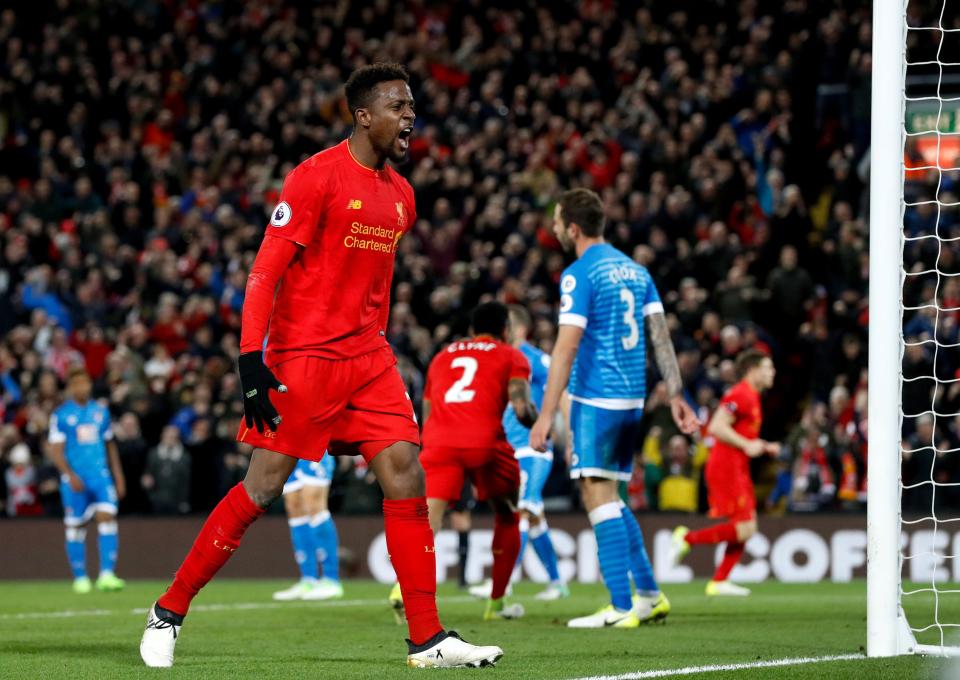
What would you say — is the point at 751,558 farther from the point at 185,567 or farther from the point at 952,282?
the point at 185,567

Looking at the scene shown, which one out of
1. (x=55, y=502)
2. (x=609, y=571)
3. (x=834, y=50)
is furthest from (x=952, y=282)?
(x=55, y=502)

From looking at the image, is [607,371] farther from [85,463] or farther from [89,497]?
[89,497]

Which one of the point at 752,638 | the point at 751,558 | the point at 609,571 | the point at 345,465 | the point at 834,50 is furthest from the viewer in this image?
the point at 834,50

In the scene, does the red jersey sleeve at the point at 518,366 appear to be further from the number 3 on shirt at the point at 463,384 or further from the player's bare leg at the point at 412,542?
the player's bare leg at the point at 412,542

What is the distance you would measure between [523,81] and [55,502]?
9196mm

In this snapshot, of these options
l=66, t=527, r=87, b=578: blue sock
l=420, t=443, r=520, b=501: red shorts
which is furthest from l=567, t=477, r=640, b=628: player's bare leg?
l=66, t=527, r=87, b=578: blue sock

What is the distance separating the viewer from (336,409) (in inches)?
235

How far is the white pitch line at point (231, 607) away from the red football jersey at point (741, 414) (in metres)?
2.42

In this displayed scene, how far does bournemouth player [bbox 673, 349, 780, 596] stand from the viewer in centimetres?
1191

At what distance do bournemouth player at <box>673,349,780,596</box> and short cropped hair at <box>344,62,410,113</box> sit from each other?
651cm

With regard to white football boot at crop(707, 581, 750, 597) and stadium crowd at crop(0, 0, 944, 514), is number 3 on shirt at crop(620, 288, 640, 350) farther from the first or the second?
stadium crowd at crop(0, 0, 944, 514)

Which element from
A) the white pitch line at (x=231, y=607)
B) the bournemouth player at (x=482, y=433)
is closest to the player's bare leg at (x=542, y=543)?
the white pitch line at (x=231, y=607)

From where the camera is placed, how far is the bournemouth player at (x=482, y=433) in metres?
9.11

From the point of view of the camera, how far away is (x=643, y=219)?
715 inches
